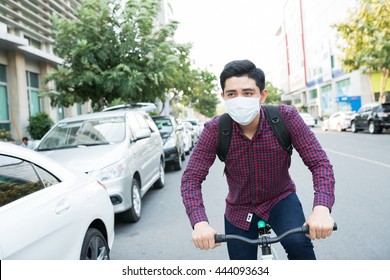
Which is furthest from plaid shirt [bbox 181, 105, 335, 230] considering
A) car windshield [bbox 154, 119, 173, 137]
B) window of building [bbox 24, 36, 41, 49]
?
window of building [bbox 24, 36, 41, 49]

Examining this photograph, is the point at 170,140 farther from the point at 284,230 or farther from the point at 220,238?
the point at 220,238

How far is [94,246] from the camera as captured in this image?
3.25 m

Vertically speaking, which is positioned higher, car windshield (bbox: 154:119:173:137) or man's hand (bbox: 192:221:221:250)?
car windshield (bbox: 154:119:173:137)

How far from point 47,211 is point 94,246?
0.73 meters

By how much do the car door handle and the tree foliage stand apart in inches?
388

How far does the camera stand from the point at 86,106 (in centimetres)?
2538

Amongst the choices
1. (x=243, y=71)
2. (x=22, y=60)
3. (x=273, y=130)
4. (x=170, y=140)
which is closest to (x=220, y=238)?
(x=273, y=130)

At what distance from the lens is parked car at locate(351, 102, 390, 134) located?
65.4 ft

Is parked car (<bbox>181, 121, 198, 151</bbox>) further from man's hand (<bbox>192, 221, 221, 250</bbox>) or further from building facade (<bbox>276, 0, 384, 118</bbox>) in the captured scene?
building facade (<bbox>276, 0, 384, 118</bbox>)

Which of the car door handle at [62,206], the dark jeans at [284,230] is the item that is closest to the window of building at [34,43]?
the car door handle at [62,206]

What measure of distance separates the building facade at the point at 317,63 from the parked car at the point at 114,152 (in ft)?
99.6

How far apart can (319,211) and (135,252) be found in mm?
3020

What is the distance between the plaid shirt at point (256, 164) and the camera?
2.29 metres

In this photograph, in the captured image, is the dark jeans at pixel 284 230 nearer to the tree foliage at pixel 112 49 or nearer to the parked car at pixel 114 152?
the parked car at pixel 114 152
